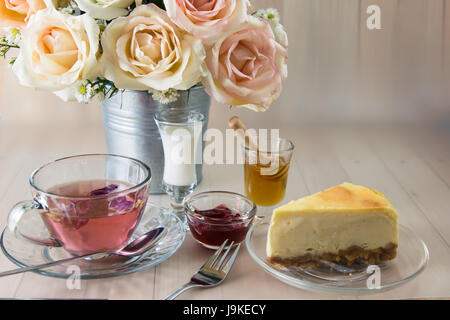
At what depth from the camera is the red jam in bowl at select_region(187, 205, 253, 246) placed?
135 centimetres

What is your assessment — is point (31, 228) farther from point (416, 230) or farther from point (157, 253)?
point (416, 230)

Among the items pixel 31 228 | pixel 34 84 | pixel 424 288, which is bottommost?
pixel 424 288

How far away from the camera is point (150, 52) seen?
129 centimetres

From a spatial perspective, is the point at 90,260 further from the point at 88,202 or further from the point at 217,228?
the point at 217,228

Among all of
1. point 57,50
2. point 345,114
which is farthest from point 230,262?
point 345,114

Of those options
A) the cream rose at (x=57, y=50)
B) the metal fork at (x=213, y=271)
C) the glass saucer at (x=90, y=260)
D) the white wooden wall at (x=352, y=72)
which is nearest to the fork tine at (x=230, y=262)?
the metal fork at (x=213, y=271)

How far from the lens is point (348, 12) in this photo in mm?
2465

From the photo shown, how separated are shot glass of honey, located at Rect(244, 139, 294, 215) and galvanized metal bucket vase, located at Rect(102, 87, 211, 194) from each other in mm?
188

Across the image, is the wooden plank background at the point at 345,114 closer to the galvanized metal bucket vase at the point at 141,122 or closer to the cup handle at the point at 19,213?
the galvanized metal bucket vase at the point at 141,122

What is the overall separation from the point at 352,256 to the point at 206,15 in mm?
558

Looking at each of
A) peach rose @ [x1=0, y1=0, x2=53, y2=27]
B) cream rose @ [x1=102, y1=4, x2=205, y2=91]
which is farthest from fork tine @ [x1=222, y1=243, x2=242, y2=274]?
peach rose @ [x1=0, y1=0, x2=53, y2=27]

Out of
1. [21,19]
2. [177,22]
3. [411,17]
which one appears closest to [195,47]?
[177,22]

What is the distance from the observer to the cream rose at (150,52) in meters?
1.28

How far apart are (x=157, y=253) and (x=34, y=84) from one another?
1.36 ft
